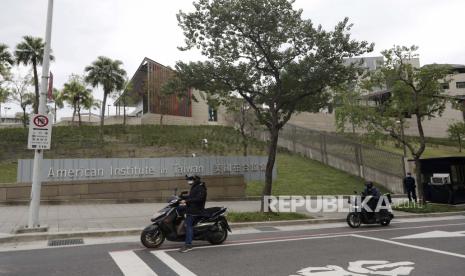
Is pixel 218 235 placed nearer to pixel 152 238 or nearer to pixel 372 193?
pixel 152 238

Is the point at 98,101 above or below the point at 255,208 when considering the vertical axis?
above

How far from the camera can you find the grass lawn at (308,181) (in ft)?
70.2

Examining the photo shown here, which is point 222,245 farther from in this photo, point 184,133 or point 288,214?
point 184,133

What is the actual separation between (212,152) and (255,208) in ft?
40.8

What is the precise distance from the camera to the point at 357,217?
12.6 m

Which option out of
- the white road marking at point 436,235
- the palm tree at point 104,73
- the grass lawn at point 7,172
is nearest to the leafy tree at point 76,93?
the palm tree at point 104,73

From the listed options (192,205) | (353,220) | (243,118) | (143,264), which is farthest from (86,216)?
(243,118)

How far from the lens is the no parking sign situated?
10828 millimetres

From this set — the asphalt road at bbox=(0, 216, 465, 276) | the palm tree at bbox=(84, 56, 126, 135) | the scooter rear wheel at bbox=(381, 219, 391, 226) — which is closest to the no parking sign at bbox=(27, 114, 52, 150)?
the asphalt road at bbox=(0, 216, 465, 276)

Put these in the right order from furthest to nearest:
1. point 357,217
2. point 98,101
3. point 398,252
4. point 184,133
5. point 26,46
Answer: point 98,101
point 184,133
point 26,46
point 357,217
point 398,252

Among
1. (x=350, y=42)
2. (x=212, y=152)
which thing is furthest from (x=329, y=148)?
(x=350, y=42)

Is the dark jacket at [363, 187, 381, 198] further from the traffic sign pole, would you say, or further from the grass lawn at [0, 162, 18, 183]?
the grass lawn at [0, 162, 18, 183]

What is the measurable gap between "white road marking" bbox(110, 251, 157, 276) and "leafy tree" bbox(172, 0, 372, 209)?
733 cm

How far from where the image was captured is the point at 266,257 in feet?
26.0
